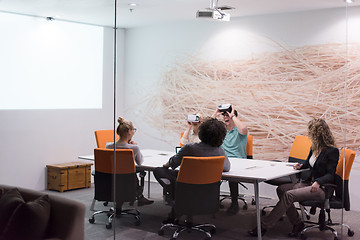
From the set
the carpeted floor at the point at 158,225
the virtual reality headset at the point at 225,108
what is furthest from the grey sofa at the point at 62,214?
the virtual reality headset at the point at 225,108

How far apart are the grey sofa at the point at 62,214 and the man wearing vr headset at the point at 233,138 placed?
134 centimetres

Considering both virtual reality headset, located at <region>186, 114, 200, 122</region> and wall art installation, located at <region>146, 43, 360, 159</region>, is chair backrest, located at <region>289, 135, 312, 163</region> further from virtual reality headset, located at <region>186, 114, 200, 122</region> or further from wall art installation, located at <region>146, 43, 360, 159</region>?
virtual reality headset, located at <region>186, 114, 200, 122</region>

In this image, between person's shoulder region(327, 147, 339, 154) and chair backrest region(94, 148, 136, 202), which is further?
person's shoulder region(327, 147, 339, 154)

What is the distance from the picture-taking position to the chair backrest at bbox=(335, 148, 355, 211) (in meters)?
4.47

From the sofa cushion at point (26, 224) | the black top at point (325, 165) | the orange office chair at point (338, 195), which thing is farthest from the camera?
the black top at point (325, 165)

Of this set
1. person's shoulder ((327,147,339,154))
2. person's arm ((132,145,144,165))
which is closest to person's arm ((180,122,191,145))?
person's arm ((132,145,144,165))

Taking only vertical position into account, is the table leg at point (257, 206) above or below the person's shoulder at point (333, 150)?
below

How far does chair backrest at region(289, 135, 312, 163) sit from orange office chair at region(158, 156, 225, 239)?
24.5 inches

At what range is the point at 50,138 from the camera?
3078 mm

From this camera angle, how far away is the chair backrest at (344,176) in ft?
14.7

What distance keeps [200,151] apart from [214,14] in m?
1.25

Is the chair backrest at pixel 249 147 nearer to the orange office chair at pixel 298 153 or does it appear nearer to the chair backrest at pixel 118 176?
the orange office chair at pixel 298 153

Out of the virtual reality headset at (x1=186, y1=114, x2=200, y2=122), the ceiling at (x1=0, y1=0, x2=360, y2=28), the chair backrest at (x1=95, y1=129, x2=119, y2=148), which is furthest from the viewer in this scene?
the virtual reality headset at (x1=186, y1=114, x2=200, y2=122)

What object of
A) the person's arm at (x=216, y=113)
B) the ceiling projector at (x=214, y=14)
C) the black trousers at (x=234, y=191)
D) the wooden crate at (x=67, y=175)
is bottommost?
the black trousers at (x=234, y=191)
